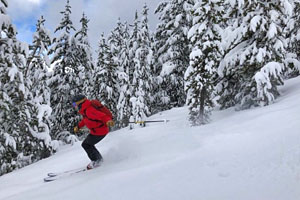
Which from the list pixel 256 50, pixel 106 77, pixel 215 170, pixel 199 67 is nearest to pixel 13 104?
pixel 199 67

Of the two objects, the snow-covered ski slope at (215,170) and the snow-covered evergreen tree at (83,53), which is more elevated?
the snow-covered evergreen tree at (83,53)

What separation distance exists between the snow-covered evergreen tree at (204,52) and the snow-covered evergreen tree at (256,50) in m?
0.57

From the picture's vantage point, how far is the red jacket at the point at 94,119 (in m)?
7.37

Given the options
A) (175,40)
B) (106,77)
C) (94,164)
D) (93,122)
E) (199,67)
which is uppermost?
(175,40)

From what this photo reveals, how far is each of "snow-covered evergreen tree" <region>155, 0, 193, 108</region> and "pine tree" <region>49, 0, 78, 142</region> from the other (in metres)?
7.44

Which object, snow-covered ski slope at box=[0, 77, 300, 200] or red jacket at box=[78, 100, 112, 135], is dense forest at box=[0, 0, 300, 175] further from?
snow-covered ski slope at box=[0, 77, 300, 200]

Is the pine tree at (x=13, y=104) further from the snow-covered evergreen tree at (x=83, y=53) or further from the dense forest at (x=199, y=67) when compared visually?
the snow-covered evergreen tree at (x=83, y=53)

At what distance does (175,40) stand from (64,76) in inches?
385

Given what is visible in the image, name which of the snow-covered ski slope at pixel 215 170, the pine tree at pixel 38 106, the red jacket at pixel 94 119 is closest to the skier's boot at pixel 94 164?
the snow-covered ski slope at pixel 215 170

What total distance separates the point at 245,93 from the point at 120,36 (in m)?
26.0

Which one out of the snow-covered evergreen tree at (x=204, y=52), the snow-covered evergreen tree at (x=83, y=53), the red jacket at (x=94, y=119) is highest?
the snow-covered evergreen tree at (x=83, y=53)

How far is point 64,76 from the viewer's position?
19.8 metres

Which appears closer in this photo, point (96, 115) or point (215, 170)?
point (215, 170)

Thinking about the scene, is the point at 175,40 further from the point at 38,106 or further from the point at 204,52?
the point at 38,106
